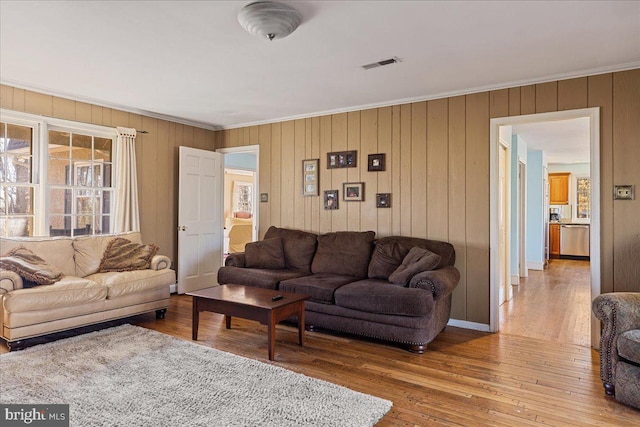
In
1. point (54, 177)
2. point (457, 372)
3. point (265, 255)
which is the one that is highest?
point (54, 177)

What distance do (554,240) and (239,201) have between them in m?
8.13

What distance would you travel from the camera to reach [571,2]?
2.42 m

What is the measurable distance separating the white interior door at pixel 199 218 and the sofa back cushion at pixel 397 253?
2787mm

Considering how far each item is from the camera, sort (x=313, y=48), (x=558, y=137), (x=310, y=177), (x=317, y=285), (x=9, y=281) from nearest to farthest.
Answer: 1. (x=313, y=48)
2. (x=9, y=281)
3. (x=317, y=285)
4. (x=310, y=177)
5. (x=558, y=137)

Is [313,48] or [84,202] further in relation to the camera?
[84,202]

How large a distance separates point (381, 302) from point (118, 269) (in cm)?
288

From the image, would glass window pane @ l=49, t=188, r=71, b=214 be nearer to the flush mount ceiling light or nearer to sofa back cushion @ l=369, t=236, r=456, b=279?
the flush mount ceiling light

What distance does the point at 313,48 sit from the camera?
315 centimetres

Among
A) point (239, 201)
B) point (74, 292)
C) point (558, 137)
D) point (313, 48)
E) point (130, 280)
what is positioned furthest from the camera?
point (239, 201)

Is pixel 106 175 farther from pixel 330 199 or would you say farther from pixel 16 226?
pixel 330 199

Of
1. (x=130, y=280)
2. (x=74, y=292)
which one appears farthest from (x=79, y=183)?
(x=74, y=292)

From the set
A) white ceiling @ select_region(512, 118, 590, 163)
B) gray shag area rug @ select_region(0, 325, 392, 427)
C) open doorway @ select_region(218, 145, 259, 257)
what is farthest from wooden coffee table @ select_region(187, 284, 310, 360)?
open doorway @ select_region(218, 145, 259, 257)

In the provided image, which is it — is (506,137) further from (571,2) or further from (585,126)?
(571,2)

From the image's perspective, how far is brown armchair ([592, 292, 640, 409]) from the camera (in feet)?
8.13
